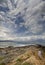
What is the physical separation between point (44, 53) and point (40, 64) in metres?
35.9

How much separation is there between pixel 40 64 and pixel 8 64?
29.5 meters

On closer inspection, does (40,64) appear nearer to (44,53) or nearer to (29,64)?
(29,64)

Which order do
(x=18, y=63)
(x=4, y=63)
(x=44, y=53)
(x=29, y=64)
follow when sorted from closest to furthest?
(x=29, y=64)
(x=18, y=63)
(x=4, y=63)
(x=44, y=53)

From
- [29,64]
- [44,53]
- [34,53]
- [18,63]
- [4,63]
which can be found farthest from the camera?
[44,53]

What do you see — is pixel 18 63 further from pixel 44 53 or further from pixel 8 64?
pixel 44 53

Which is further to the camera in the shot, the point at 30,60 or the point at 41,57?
the point at 41,57

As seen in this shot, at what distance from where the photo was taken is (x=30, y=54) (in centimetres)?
16988

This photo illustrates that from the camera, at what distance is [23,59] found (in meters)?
157

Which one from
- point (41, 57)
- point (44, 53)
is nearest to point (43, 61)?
point (41, 57)

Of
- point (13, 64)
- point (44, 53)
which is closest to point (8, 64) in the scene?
point (13, 64)

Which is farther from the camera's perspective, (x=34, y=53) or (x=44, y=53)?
(x=44, y=53)

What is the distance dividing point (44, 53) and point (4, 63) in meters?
51.8

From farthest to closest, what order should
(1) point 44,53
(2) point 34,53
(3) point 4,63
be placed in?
(1) point 44,53 < (2) point 34,53 < (3) point 4,63

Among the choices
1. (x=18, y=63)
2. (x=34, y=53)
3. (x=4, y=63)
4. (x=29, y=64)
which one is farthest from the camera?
(x=34, y=53)
